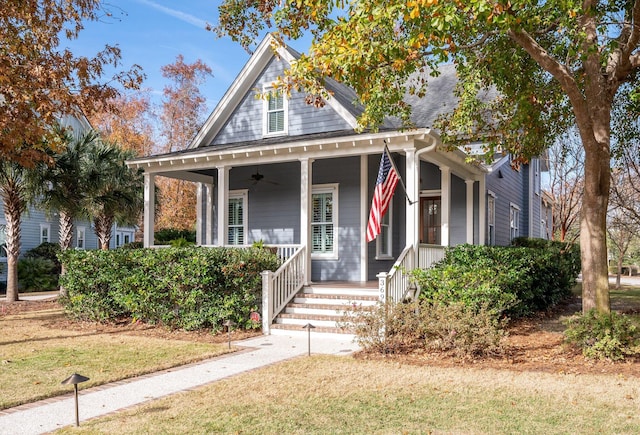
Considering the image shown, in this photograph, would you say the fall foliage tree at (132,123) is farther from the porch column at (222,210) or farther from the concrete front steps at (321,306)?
the concrete front steps at (321,306)

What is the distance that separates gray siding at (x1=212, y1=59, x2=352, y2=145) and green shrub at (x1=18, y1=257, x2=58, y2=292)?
38.9 feet

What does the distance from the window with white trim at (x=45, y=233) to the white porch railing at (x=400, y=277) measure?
22698mm

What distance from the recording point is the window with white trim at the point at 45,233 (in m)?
28.1

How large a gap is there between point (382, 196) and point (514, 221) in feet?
40.2

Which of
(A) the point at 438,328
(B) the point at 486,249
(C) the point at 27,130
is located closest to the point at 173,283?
(C) the point at 27,130

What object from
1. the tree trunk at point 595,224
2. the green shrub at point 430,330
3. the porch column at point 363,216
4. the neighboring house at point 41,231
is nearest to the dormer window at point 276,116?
the porch column at point 363,216

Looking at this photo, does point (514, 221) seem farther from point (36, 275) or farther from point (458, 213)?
point (36, 275)

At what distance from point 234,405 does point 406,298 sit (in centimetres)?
552

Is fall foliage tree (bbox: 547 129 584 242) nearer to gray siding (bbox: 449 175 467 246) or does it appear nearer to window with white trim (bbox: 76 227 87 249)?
gray siding (bbox: 449 175 467 246)

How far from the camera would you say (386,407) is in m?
6.00

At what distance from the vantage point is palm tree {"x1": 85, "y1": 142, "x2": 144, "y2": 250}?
18219 mm

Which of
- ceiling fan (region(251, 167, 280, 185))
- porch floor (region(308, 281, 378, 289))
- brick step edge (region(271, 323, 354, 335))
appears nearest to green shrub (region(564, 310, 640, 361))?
brick step edge (region(271, 323, 354, 335))

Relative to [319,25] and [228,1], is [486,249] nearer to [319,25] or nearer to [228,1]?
[319,25]

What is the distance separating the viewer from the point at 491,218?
58.2 ft
